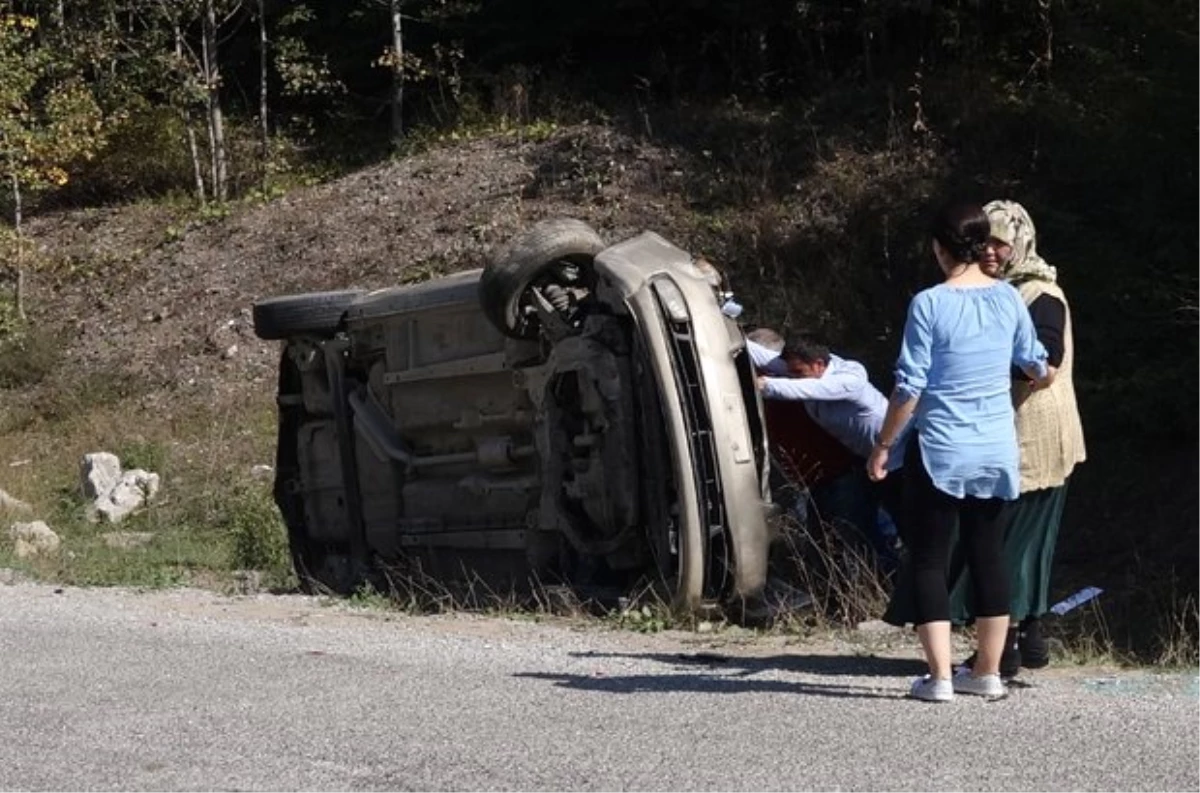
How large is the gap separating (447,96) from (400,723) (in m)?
21.8

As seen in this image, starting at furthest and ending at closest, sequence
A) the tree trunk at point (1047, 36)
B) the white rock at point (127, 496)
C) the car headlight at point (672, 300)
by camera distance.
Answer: the tree trunk at point (1047, 36)
the white rock at point (127, 496)
the car headlight at point (672, 300)

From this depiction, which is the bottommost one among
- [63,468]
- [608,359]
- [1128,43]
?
[63,468]

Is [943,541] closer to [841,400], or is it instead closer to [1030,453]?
[1030,453]

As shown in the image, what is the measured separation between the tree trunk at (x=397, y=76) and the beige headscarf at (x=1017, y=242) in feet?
66.1

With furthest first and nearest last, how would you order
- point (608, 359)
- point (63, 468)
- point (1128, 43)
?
point (63, 468)
point (1128, 43)
point (608, 359)

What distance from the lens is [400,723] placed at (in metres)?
6.71

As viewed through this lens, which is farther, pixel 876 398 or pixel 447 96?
pixel 447 96

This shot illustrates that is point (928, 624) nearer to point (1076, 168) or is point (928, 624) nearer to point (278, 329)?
point (278, 329)

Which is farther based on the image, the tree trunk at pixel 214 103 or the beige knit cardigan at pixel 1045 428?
the tree trunk at pixel 214 103

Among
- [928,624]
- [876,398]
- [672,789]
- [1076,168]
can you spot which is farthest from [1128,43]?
[672,789]

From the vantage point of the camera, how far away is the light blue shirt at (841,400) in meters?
9.92

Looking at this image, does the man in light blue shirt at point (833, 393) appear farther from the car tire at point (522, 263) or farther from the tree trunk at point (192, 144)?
the tree trunk at point (192, 144)

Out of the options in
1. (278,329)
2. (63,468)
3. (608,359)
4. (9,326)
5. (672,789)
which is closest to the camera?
(672,789)

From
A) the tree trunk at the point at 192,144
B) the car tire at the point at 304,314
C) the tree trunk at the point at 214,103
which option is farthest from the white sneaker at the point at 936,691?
the tree trunk at the point at 192,144
